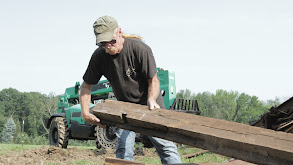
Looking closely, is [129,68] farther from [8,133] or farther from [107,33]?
[8,133]

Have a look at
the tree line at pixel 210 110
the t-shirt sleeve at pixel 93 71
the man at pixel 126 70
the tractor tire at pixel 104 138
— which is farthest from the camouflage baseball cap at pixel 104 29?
the tree line at pixel 210 110

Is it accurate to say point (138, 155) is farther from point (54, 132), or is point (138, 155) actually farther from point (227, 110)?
point (227, 110)

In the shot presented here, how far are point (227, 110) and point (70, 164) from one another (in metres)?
50.3

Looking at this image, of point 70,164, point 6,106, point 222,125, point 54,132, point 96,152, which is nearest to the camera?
point 222,125

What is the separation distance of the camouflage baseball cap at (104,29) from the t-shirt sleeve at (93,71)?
0.43m

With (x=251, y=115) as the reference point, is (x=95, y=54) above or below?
above

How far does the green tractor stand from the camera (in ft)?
34.9

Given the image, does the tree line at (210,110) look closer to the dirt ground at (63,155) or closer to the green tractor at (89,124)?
the green tractor at (89,124)

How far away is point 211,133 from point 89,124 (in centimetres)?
946

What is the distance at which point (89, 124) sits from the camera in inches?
459

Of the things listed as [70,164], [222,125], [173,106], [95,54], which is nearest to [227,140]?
[222,125]

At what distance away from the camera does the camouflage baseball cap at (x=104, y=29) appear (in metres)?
3.46

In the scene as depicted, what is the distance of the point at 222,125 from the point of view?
259 cm

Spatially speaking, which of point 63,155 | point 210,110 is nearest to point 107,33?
point 63,155
